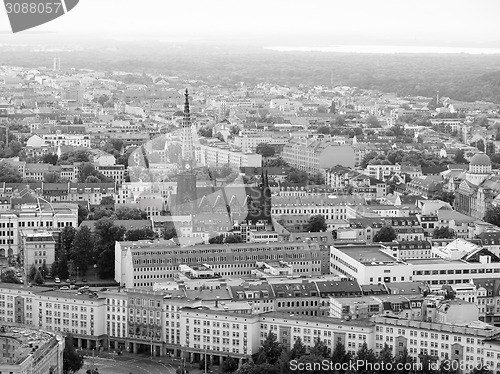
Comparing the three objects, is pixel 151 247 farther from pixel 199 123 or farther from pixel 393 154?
pixel 199 123

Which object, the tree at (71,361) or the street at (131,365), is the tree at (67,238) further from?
the tree at (71,361)

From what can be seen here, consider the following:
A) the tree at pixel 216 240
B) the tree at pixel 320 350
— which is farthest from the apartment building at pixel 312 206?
the tree at pixel 320 350

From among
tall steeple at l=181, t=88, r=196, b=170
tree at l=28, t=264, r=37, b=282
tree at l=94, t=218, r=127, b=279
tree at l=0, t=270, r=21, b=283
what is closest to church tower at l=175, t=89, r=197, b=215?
tall steeple at l=181, t=88, r=196, b=170

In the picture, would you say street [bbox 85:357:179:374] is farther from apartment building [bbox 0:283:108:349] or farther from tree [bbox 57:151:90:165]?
tree [bbox 57:151:90:165]

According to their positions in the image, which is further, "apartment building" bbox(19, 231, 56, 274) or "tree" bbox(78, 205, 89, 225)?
"tree" bbox(78, 205, 89, 225)

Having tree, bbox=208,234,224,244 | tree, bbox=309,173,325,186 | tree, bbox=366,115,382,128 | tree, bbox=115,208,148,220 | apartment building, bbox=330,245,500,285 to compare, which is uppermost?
apartment building, bbox=330,245,500,285

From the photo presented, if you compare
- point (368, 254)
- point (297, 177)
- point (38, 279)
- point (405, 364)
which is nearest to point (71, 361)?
point (405, 364)
